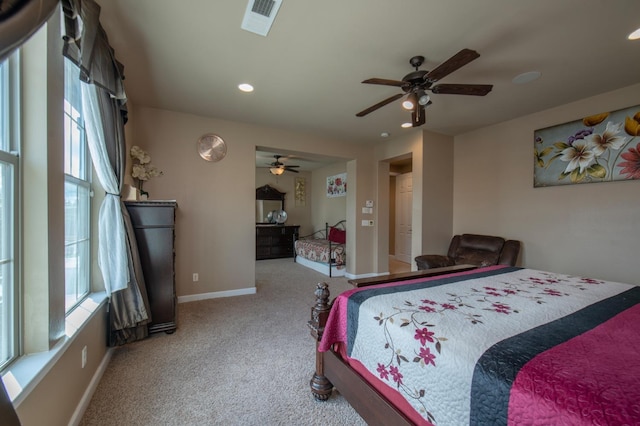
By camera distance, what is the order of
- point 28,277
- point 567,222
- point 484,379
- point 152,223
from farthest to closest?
point 567,222
point 152,223
point 28,277
point 484,379

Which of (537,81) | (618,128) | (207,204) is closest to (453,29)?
(537,81)

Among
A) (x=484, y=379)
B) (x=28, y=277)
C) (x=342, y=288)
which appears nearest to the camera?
(x=484, y=379)

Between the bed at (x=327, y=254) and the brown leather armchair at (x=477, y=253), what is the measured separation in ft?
5.83

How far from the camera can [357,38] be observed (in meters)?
2.07

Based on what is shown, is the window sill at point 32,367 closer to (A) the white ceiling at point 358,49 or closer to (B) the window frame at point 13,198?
(B) the window frame at point 13,198

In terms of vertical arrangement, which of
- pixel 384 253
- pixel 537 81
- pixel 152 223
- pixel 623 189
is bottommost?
pixel 384 253

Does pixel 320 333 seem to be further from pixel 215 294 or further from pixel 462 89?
pixel 215 294

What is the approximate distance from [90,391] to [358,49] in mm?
3251

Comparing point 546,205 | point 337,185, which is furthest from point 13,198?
point 337,185

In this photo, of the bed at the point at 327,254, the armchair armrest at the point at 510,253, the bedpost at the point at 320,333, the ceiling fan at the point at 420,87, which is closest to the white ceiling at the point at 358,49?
the ceiling fan at the point at 420,87

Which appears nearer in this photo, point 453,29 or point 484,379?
point 484,379

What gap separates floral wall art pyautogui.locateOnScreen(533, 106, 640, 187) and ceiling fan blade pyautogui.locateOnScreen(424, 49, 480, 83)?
7.94 feet

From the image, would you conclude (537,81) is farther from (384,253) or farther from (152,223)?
(152,223)

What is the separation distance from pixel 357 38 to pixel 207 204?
289 centimetres
